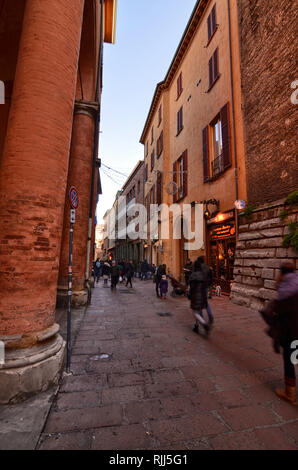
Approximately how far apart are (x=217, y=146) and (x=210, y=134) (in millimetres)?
814

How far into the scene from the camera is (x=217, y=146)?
11508 mm

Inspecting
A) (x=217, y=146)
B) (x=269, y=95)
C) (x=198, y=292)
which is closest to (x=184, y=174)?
(x=217, y=146)

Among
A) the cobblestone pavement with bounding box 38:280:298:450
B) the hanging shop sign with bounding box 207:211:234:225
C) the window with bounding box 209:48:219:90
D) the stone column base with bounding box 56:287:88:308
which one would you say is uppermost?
the window with bounding box 209:48:219:90

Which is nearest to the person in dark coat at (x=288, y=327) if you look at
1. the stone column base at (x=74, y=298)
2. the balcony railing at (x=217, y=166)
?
the stone column base at (x=74, y=298)

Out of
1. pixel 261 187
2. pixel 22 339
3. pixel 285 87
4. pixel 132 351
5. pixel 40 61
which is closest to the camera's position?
pixel 22 339

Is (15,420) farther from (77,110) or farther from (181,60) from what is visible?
(181,60)

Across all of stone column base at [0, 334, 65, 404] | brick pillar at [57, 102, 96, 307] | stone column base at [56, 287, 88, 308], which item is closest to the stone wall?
stone column base at [56, 287, 88, 308]

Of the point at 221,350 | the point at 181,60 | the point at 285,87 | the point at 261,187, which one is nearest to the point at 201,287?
the point at 221,350

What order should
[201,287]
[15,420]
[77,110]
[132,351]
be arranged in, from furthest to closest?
[77,110]
[201,287]
[132,351]
[15,420]

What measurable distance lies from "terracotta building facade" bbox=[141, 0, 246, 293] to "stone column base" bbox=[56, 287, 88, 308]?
5.77m

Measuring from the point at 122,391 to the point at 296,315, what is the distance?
2193 millimetres

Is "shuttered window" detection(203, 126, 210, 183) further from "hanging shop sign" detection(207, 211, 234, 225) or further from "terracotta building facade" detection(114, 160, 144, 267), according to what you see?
"terracotta building facade" detection(114, 160, 144, 267)

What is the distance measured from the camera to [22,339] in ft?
9.46

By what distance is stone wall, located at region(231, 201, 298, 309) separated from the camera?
682 centimetres
